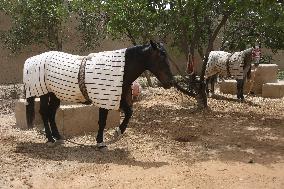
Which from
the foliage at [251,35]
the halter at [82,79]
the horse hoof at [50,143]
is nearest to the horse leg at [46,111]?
the horse hoof at [50,143]

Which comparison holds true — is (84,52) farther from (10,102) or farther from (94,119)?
(94,119)

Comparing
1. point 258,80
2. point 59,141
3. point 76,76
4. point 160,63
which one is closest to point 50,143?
point 59,141

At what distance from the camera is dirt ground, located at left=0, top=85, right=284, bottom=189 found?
498 cm

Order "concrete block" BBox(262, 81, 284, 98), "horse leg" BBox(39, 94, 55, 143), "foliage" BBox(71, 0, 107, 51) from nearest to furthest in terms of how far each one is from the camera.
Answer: "horse leg" BBox(39, 94, 55, 143), "concrete block" BBox(262, 81, 284, 98), "foliage" BBox(71, 0, 107, 51)

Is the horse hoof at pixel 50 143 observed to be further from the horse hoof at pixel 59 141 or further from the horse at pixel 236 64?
the horse at pixel 236 64

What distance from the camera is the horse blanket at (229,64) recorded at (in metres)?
11.4

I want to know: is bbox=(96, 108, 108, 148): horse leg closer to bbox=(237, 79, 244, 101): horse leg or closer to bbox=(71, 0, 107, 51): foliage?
bbox=(237, 79, 244, 101): horse leg

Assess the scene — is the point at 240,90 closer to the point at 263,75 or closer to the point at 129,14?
the point at 263,75

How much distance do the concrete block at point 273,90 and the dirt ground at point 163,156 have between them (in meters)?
3.03

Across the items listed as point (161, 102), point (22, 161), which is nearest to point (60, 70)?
point (22, 161)

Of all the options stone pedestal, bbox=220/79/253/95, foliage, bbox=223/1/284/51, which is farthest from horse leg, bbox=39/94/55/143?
foliage, bbox=223/1/284/51

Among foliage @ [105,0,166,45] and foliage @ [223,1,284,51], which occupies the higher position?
foliage @ [105,0,166,45]

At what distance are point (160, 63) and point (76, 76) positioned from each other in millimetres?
1208

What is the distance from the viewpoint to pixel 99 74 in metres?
6.02
